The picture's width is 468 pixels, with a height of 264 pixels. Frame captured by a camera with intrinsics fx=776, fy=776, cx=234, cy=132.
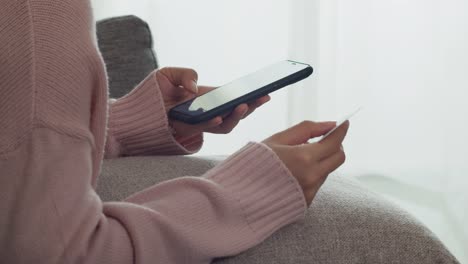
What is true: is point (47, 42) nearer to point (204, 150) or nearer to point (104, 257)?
point (104, 257)

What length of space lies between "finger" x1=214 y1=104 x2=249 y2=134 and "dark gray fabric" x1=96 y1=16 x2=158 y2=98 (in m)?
0.24

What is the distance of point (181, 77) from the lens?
893 millimetres

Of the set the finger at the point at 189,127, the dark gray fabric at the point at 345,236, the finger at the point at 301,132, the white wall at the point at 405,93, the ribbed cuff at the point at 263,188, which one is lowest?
the white wall at the point at 405,93

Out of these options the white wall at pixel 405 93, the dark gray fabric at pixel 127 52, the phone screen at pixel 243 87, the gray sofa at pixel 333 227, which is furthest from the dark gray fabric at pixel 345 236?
the white wall at pixel 405 93

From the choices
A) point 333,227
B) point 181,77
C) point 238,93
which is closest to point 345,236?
point 333,227

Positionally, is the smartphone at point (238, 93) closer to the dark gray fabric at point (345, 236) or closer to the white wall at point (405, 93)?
the dark gray fabric at point (345, 236)

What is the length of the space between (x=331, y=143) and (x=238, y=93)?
0.42 ft

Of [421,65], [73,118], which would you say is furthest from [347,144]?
[73,118]

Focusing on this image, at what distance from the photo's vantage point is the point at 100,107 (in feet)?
1.98

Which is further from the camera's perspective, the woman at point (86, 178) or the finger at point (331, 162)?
the finger at point (331, 162)

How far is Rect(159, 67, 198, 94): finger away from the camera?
0.89m

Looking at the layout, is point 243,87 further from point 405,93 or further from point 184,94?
point 405,93

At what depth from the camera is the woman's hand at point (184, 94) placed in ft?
2.82

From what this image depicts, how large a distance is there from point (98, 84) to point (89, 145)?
0.05 meters
